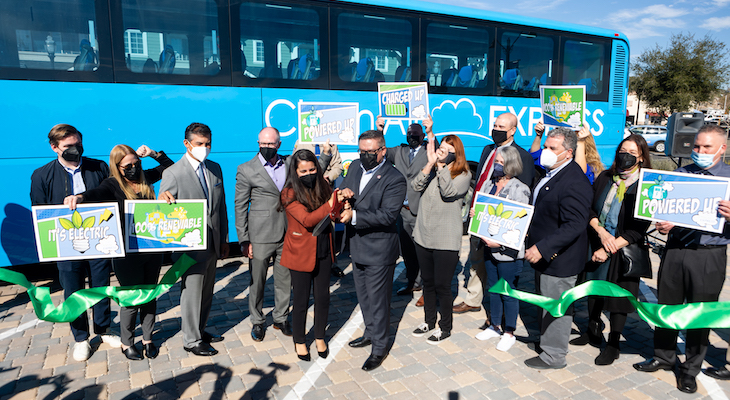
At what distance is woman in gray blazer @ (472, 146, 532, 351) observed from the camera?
13.8ft

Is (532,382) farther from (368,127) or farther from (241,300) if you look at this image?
(368,127)

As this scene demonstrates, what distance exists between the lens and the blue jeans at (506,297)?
4406 mm

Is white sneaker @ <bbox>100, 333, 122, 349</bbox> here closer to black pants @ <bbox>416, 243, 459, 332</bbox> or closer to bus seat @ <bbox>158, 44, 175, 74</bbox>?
black pants @ <bbox>416, 243, 459, 332</bbox>

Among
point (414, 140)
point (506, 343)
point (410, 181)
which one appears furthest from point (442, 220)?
point (414, 140)

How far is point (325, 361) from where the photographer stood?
4.24 metres

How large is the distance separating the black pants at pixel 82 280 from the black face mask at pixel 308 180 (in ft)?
6.82

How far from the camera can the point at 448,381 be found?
12.8ft

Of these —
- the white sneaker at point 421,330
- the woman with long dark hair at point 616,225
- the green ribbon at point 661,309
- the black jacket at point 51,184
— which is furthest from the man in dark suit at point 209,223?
the woman with long dark hair at point 616,225

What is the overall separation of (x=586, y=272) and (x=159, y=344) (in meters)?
4.26

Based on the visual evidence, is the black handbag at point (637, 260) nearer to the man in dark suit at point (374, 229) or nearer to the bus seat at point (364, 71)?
the man in dark suit at point (374, 229)

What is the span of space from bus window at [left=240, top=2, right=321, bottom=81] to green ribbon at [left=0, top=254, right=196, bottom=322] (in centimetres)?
359

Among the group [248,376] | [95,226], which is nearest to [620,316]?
[248,376]

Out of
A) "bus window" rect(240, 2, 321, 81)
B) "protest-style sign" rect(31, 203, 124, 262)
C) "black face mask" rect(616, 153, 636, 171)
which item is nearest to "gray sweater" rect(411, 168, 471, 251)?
"black face mask" rect(616, 153, 636, 171)

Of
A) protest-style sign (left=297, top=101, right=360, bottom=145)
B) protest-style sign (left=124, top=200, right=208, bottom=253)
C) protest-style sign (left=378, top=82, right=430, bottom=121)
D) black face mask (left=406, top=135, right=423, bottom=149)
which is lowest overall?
protest-style sign (left=124, top=200, right=208, bottom=253)
